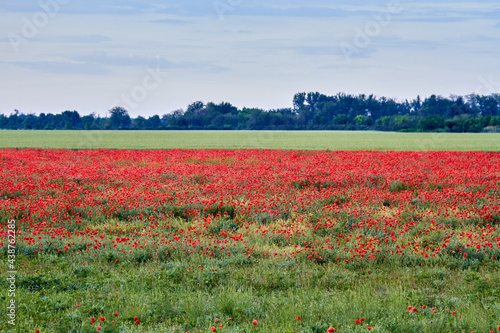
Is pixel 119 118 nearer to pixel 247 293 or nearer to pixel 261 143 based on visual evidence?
pixel 261 143

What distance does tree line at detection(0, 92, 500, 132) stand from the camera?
15650 centimetres

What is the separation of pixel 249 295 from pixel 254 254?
8.16 ft

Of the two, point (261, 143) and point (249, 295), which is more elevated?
point (261, 143)

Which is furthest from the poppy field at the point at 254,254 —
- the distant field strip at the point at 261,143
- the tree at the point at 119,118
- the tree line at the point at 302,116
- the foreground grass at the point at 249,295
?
the tree at the point at 119,118

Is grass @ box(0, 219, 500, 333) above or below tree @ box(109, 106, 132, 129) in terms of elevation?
below

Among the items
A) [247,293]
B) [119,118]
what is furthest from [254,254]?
[119,118]

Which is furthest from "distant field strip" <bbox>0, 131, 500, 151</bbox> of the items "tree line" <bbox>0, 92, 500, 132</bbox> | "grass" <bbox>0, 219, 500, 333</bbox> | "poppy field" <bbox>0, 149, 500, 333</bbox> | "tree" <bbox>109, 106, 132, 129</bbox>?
"tree" <bbox>109, 106, 132, 129</bbox>

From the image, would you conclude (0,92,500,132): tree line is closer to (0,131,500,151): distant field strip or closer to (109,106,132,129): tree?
(109,106,132,129): tree

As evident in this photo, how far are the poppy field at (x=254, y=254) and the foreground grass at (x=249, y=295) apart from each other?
0.03 metres

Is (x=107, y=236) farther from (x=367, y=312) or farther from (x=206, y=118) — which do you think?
(x=206, y=118)

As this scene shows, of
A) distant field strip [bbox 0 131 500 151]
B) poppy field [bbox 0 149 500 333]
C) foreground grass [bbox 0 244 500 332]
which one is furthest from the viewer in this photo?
distant field strip [bbox 0 131 500 151]

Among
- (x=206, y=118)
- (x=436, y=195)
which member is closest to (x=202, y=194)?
(x=436, y=195)

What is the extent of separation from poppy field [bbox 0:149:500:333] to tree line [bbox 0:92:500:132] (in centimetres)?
12181

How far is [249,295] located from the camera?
7.45 metres
